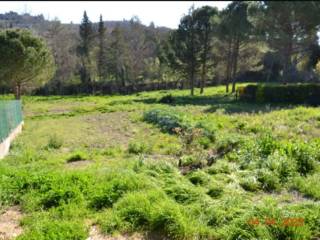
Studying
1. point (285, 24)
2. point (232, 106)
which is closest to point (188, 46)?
point (285, 24)

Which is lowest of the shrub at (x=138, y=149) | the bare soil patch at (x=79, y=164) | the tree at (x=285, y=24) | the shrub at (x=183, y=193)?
the bare soil patch at (x=79, y=164)

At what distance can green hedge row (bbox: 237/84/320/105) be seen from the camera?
27.3 meters

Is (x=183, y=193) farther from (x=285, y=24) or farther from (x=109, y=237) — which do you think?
(x=285, y=24)

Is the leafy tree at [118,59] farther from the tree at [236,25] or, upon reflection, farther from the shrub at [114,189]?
the shrub at [114,189]

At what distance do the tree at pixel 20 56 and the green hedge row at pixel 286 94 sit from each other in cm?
1952

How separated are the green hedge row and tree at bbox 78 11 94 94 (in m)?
34.0

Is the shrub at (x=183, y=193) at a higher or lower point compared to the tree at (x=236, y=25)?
lower

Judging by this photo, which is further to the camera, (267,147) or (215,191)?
(267,147)

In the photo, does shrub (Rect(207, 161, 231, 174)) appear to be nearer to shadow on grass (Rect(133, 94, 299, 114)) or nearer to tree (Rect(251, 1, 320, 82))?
shadow on grass (Rect(133, 94, 299, 114))

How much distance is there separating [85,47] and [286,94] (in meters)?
39.1

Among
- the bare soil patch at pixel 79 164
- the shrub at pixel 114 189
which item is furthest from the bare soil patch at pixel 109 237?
the bare soil patch at pixel 79 164

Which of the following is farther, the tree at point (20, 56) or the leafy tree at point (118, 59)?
the leafy tree at point (118, 59)

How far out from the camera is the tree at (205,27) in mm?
45062
